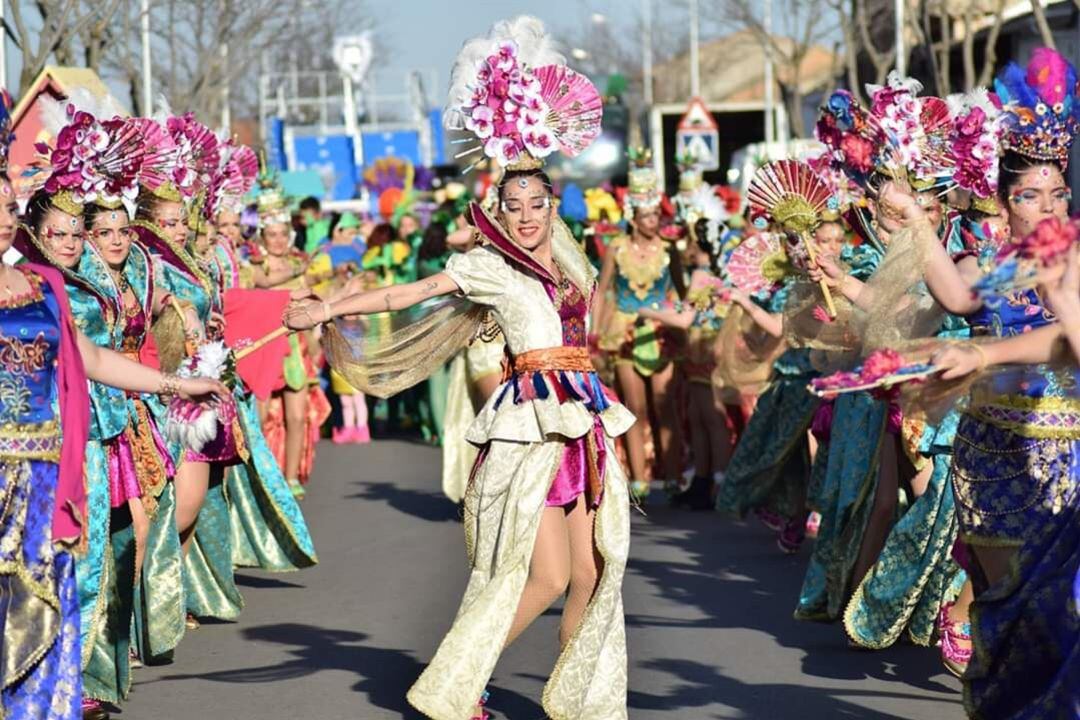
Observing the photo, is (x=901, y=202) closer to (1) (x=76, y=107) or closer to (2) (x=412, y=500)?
(1) (x=76, y=107)

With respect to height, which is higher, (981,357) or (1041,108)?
(1041,108)

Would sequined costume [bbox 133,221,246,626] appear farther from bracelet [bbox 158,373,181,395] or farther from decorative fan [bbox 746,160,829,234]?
decorative fan [bbox 746,160,829,234]

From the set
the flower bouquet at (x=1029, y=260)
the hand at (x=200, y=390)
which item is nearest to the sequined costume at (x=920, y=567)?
the flower bouquet at (x=1029, y=260)

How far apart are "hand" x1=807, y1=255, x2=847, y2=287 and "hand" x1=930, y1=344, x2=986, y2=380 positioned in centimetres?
190

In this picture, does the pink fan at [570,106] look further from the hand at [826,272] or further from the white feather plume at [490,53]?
the hand at [826,272]

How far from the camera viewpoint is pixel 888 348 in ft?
19.3

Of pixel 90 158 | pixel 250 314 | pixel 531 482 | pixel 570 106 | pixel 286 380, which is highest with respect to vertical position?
pixel 570 106

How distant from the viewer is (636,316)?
554 inches

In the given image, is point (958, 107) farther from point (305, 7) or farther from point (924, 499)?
point (305, 7)

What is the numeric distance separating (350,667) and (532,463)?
5.90ft

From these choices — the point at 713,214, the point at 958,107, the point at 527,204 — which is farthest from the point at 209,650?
the point at 713,214

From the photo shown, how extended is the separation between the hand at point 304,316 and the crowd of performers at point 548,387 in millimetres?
15

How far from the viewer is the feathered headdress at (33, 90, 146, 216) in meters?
7.61

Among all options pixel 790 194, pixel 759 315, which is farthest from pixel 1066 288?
pixel 759 315
